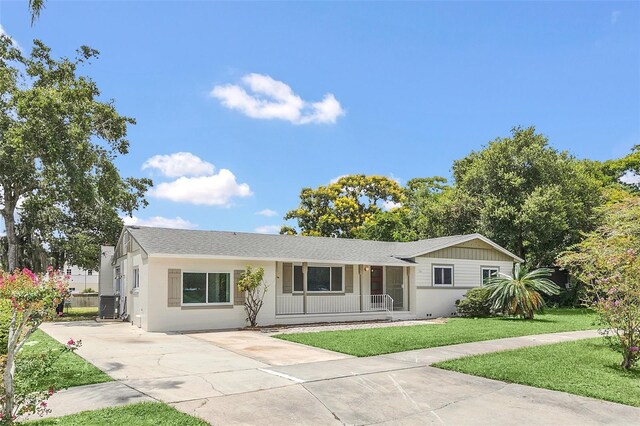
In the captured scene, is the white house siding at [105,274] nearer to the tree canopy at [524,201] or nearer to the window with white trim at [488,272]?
the window with white trim at [488,272]

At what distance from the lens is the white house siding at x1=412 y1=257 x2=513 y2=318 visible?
72.3 ft

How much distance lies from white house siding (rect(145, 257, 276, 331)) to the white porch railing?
39.7 inches

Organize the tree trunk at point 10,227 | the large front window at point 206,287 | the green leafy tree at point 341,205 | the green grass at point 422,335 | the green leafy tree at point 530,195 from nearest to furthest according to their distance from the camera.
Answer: the green grass at point 422,335 → the large front window at point 206,287 → the tree trunk at point 10,227 → the green leafy tree at point 530,195 → the green leafy tree at point 341,205

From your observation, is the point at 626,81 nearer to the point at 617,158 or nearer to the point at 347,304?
the point at 347,304

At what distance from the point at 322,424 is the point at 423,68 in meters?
14.4

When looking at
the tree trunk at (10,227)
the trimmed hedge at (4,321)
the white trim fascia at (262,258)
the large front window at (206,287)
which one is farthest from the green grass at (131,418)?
the tree trunk at (10,227)

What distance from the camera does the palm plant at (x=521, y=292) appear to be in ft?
63.5

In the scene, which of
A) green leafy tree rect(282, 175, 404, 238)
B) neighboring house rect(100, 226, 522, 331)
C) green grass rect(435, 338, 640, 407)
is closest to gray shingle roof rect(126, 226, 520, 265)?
neighboring house rect(100, 226, 522, 331)

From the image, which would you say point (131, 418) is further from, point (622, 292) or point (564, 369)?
point (622, 292)

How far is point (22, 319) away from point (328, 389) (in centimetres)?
464

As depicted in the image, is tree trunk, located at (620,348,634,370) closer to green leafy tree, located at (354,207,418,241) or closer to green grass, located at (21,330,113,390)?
green grass, located at (21,330,113,390)

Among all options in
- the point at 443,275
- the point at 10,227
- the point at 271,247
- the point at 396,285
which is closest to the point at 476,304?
the point at 443,275

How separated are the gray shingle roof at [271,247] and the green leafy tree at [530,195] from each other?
5.44 meters

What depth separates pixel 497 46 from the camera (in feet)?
50.9
